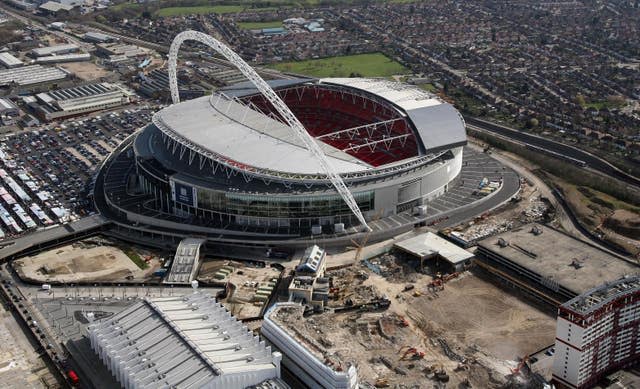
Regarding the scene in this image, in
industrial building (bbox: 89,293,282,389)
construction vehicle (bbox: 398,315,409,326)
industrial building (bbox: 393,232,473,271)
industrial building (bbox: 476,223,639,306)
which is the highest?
industrial building (bbox: 89,293,282,389)

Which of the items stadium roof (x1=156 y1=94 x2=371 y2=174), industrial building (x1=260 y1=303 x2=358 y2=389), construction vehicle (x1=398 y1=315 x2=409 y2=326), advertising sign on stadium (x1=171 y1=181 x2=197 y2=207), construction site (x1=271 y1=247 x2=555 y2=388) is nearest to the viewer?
industrial building (x1=260 y1=303 x2=358 y2=389)

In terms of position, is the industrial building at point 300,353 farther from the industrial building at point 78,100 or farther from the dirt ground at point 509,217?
the industrial building at point 78,100

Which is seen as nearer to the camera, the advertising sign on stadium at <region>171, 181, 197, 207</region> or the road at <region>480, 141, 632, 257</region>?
the road at <region>480, 141, 632, 257</region>

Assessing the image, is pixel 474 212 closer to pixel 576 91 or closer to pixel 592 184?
pixel 592 184

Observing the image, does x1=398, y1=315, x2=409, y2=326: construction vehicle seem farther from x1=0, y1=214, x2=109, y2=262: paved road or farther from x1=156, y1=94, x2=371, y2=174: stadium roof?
x1=0, y1=214, x2=109, y2=262: paved road

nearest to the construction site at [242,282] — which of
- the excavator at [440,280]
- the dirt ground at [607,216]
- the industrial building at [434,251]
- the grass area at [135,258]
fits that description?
the grass area at [135,258]

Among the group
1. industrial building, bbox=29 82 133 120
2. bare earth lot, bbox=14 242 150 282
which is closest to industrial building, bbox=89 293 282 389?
bare earth lot, bbox=14 242 150 282
